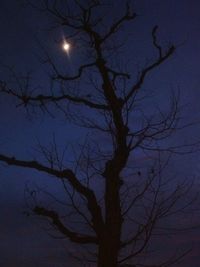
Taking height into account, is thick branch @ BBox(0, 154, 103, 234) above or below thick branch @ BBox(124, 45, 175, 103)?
below

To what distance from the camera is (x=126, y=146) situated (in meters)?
9.98

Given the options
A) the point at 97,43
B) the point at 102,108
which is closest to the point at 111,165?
the point at 102,108

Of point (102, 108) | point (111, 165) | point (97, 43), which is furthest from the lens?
point (97, 43)

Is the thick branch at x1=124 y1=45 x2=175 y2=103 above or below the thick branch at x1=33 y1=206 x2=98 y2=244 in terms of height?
above

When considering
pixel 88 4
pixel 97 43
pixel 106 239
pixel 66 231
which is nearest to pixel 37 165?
pixel 66 231

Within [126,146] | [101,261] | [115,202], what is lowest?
[101,261]

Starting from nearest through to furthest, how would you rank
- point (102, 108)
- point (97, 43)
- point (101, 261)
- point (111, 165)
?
1. point (101, 261)
2. point (111, 165)
3. point (102, 108)
4. point (97, 43)

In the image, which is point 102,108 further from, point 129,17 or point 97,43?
point 129,17

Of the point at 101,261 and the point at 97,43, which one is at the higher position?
the point at 97,43

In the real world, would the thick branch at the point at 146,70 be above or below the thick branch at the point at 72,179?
above

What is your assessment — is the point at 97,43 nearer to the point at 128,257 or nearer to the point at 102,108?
the point at 102,108

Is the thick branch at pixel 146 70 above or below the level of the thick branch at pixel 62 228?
above

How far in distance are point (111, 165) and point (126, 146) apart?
0.59 m

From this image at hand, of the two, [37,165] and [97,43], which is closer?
[37,165]
